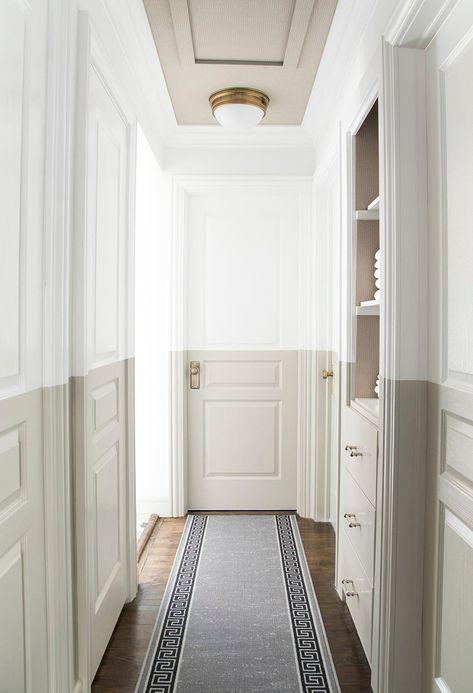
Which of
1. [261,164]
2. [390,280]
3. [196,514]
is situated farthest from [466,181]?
[196,514]

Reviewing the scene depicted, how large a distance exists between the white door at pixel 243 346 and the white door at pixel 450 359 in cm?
192

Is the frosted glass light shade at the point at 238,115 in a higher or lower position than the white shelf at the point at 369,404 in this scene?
higher

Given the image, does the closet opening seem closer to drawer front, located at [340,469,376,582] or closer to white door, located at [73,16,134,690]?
white door, located at [73,16,134,690]

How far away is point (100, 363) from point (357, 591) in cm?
132

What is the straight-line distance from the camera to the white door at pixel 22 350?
4.08 ft

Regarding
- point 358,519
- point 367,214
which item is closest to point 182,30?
point 367,214

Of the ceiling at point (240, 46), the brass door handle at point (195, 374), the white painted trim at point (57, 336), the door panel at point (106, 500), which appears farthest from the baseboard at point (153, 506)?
the ceiling at point (240, 46)

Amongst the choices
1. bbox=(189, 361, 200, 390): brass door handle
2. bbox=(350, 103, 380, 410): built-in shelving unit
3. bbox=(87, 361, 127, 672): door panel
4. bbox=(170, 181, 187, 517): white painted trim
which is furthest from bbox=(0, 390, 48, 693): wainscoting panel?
bbox=(189, 361, 200, 390): brass door handle

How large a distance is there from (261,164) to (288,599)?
249 cm

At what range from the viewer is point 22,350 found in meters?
1.34

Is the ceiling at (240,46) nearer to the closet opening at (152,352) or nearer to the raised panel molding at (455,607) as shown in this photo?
the closet opening at (152,352)

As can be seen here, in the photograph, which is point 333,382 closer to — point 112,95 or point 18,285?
point 112,95

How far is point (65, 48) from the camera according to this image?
1504 millimetres

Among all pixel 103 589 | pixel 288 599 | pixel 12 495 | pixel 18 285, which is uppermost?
pixel 18 285
